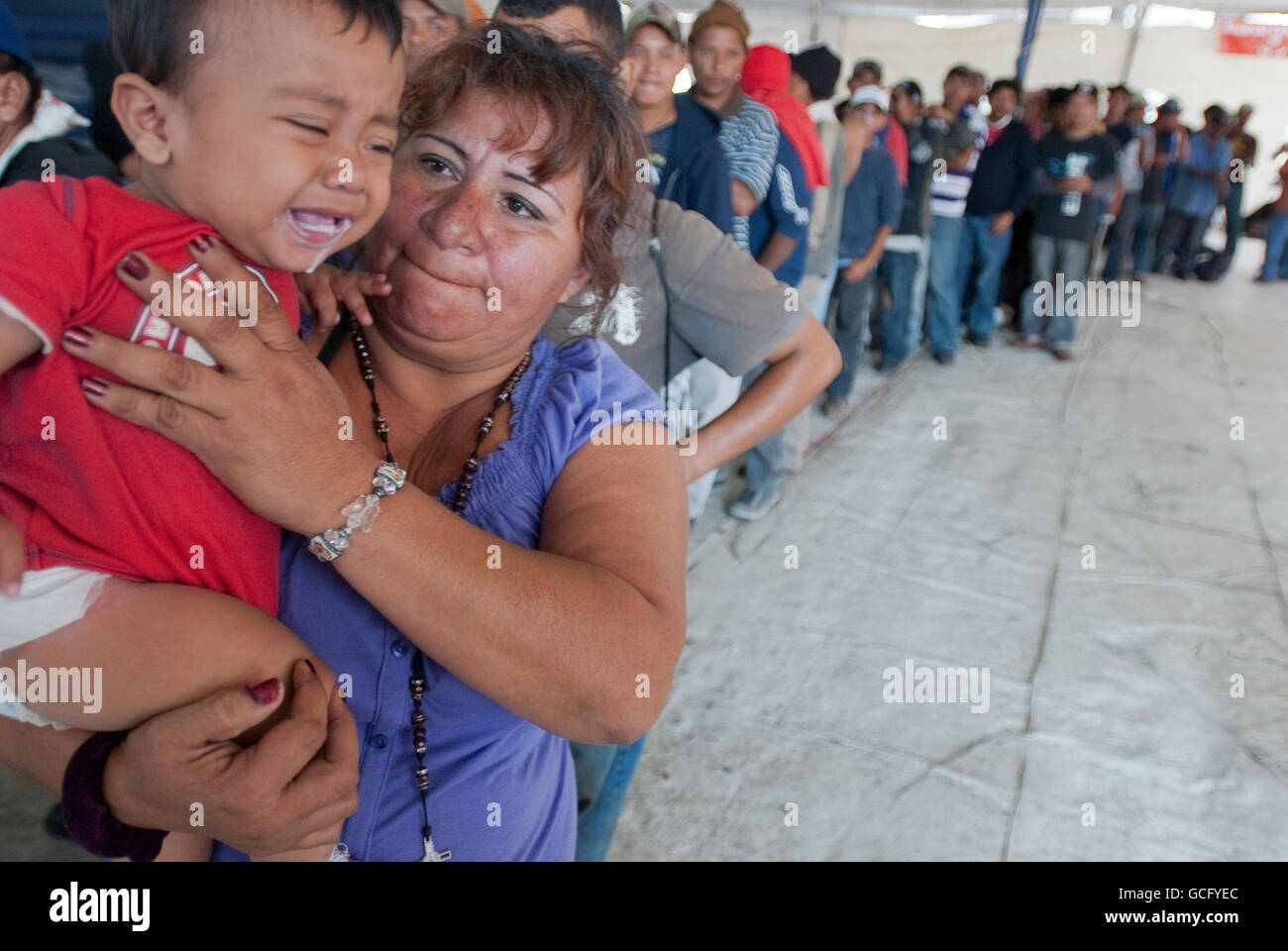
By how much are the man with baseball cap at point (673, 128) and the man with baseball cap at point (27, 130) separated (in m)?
1.51

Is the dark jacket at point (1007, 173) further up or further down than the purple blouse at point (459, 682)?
further up

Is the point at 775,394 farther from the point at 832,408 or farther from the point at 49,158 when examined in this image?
the point at 832,408

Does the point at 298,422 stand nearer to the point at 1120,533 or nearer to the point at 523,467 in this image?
the point at 523,467

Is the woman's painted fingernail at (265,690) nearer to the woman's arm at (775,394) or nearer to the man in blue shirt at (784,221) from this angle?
the woman's arm at (775,394)

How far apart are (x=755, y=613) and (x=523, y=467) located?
8.59ft

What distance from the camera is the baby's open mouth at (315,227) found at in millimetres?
931

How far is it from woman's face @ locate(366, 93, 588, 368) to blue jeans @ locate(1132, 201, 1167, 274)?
1130 cm

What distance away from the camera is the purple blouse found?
1021mm

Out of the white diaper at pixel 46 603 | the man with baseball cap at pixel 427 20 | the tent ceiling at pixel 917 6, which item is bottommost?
the white diaper at pixel 46 603

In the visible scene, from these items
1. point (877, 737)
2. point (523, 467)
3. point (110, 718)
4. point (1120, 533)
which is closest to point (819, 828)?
point (877, 737)

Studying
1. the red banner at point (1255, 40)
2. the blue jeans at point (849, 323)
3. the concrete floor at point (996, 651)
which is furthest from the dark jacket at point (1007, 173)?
the red banner at point (1255, 40)

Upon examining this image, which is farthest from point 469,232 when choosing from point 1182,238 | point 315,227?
point 1182,238

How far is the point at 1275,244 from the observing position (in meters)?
10.7

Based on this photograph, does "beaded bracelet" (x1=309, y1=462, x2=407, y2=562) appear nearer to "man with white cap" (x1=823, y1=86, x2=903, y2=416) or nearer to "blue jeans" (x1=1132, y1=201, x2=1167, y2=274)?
"man with white cap" (x1=823, y1=86, x2=903, y2=416)
